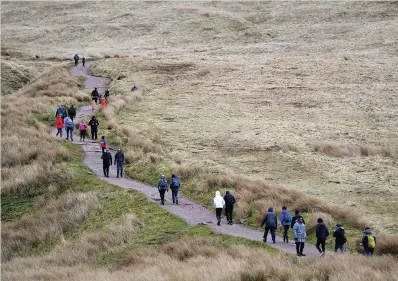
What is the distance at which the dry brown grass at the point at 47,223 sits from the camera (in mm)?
19438

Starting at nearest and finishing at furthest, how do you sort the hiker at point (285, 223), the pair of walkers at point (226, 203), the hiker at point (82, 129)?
the hiker at point (285, 223)
the pair of walkers at point (226, 203)
the hiker at point (82, 129)

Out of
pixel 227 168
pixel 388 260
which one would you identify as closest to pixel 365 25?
pixel 227 168

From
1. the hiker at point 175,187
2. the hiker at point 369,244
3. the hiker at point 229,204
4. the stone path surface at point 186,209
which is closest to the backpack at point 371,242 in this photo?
the hiker at point 369,244

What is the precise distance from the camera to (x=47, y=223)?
20703 mm

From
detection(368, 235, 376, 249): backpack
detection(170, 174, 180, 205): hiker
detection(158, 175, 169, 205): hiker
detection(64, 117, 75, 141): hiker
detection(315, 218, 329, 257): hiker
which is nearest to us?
detection(368, 235, 376, 249): backpack

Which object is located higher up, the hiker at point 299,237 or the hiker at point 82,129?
the hiker at point 82,129

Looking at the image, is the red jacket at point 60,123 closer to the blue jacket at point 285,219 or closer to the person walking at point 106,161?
the person walking at point 106,161

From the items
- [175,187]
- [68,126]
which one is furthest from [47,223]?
[68,126]

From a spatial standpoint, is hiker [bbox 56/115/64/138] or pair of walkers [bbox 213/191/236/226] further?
hiker [bbox 56/115/64/138]

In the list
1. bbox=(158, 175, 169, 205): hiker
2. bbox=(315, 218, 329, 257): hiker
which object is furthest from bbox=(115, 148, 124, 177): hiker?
bbox=(315, 218, 329, 257): hiker

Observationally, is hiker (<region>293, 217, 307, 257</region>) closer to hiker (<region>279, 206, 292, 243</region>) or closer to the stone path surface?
the stone path surface

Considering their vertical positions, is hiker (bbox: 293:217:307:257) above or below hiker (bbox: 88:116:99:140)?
below

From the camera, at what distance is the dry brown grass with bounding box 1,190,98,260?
1944cm

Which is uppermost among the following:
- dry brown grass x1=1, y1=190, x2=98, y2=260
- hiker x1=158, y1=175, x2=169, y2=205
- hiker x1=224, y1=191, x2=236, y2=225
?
hiker x1=158, y1=175, x2=169, y2=205
